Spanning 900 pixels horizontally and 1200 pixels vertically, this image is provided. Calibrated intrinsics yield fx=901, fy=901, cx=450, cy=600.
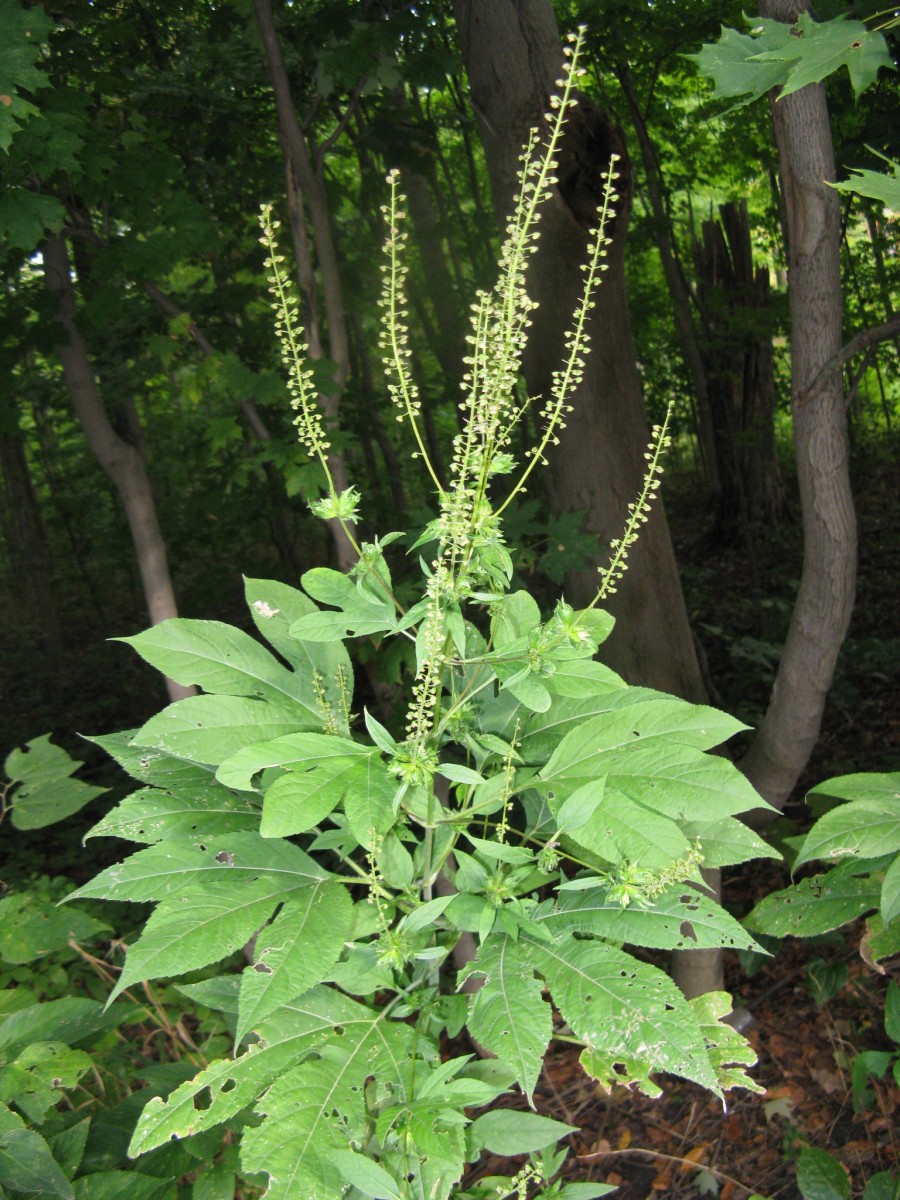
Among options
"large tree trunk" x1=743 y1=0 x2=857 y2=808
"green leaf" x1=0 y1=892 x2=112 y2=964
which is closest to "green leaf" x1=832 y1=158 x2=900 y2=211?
"large tree trunk" x1=743 y1=0 x2=857 y2=808

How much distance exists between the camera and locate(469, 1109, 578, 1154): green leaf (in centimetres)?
171

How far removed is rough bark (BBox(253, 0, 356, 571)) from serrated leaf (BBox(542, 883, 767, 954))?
7.24 feet

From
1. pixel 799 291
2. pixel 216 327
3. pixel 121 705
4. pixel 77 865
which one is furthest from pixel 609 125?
pixel 121 705

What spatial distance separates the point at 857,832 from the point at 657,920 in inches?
28.0


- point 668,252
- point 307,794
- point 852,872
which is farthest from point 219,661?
point 668,252

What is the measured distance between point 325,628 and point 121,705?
840 centimetres

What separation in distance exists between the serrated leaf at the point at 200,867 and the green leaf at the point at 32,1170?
0.50 m

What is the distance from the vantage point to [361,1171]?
51.2 inches

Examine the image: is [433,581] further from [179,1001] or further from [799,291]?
[179,1001]

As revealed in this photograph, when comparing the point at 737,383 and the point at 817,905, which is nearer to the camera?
the point at 817,905

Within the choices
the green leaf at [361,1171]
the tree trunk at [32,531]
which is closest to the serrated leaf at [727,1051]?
the green leaf at [361,1171]

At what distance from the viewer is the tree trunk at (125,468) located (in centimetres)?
345

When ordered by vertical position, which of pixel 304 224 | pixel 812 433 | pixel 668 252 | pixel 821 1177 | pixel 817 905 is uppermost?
pixel 668 252

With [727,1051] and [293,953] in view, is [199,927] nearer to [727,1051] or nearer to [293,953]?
[293,953]
